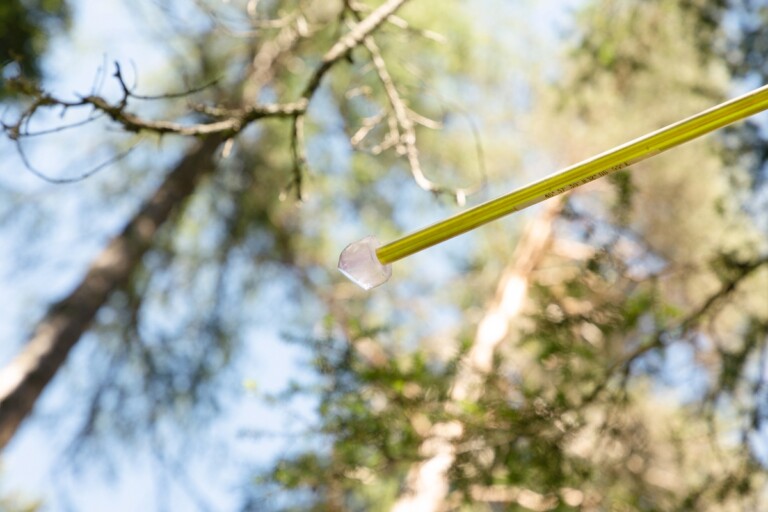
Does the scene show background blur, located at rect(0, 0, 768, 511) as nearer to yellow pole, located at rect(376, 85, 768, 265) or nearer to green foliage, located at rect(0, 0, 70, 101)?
green foliage, located at rect(0, 0, 70, 101)

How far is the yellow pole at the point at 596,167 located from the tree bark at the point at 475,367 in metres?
2.02

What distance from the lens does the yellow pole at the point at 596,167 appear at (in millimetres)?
1249

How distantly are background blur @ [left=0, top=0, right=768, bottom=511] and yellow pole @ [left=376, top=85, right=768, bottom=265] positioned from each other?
1235mm

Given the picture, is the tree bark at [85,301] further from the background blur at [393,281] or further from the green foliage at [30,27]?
the green foliage at [30,27]

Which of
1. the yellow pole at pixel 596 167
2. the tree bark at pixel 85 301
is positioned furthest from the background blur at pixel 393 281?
the yellow pole at pixel 596 167

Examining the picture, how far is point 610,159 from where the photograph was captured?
4.22ft

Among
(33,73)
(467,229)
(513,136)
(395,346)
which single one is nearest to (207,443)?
(395,346)

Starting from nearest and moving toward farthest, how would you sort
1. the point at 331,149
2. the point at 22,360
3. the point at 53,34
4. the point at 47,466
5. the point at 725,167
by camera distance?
the point at 725,167 < the point at 22,360 < the point at 53,34 < the point at 47,466 < the point at 331,149

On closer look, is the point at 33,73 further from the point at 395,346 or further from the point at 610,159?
the point at 610,159

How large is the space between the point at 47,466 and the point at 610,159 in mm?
5901

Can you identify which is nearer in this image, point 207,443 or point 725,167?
point 725,167

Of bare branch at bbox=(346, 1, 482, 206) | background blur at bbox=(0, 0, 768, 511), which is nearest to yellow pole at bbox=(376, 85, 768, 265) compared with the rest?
bare branch at bbox=(346, 1, 482, 206)

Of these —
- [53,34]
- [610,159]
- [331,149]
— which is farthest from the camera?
[331,149]

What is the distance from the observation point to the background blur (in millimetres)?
3520
